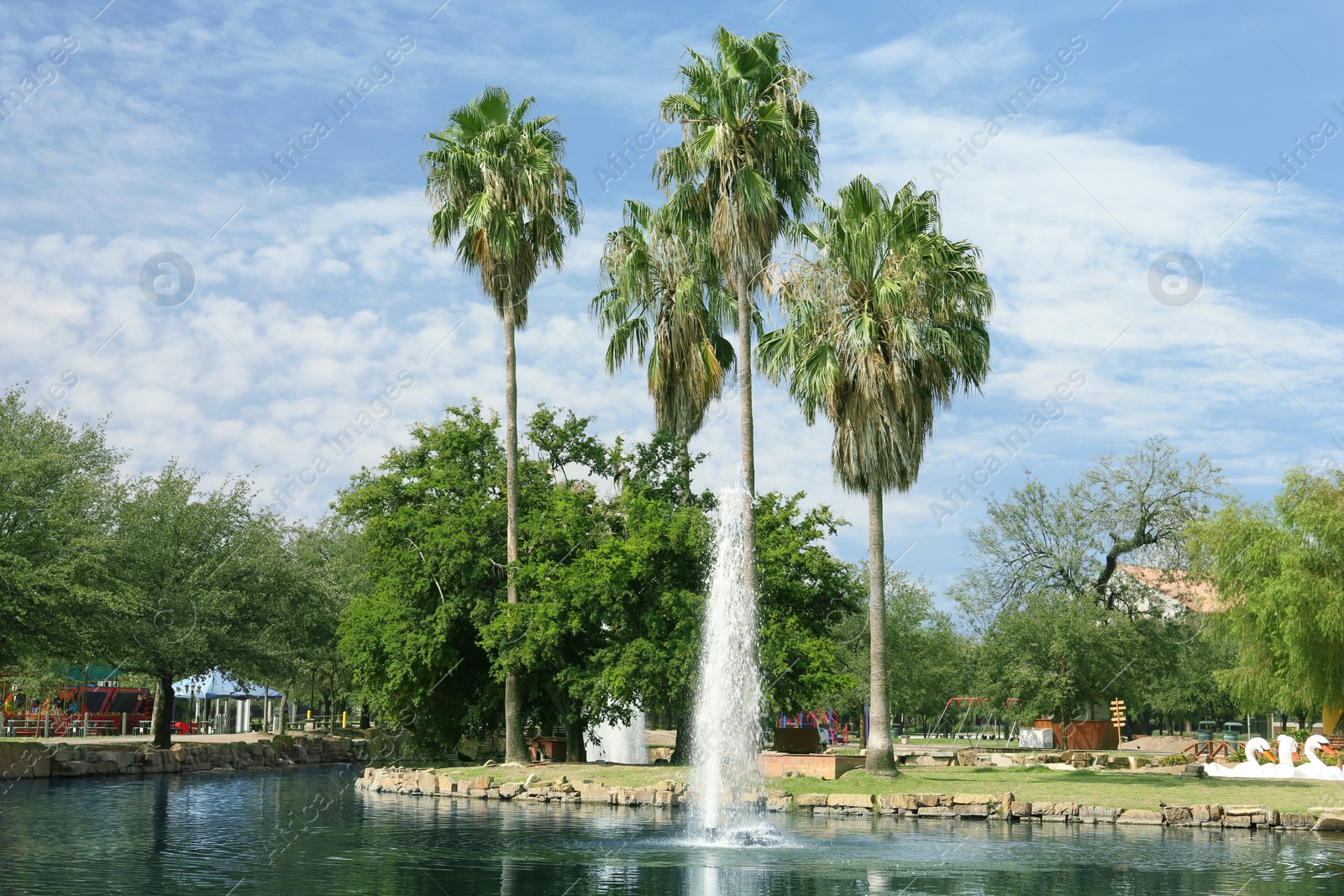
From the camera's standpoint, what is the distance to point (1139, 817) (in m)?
24.7

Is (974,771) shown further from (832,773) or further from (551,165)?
(551,165)

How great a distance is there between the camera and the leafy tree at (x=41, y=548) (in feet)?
111

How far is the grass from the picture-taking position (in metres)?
26.4

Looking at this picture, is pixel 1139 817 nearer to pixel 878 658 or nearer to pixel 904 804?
pixel 904 804

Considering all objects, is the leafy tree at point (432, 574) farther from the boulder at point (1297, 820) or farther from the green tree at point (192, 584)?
the boulder at point (1297, 820)

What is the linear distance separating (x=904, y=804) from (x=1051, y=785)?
5058mm

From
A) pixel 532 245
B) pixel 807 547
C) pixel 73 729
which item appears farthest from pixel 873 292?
pixel 73 729

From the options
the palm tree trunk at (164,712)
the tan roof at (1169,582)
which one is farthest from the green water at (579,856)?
the tan roof at (1169,582)

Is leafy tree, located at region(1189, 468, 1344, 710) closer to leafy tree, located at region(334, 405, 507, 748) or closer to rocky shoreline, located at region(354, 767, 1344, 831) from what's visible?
rocky shoreline, located at region(354, 767, 1344, 831)

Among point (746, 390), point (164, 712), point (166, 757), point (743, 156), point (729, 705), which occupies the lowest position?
point (166, 757)

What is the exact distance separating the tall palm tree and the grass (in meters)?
6.30

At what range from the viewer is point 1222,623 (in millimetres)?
39781

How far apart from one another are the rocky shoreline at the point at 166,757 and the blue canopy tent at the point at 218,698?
3.69 m

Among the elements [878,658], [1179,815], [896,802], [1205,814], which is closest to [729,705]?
[896,802]
